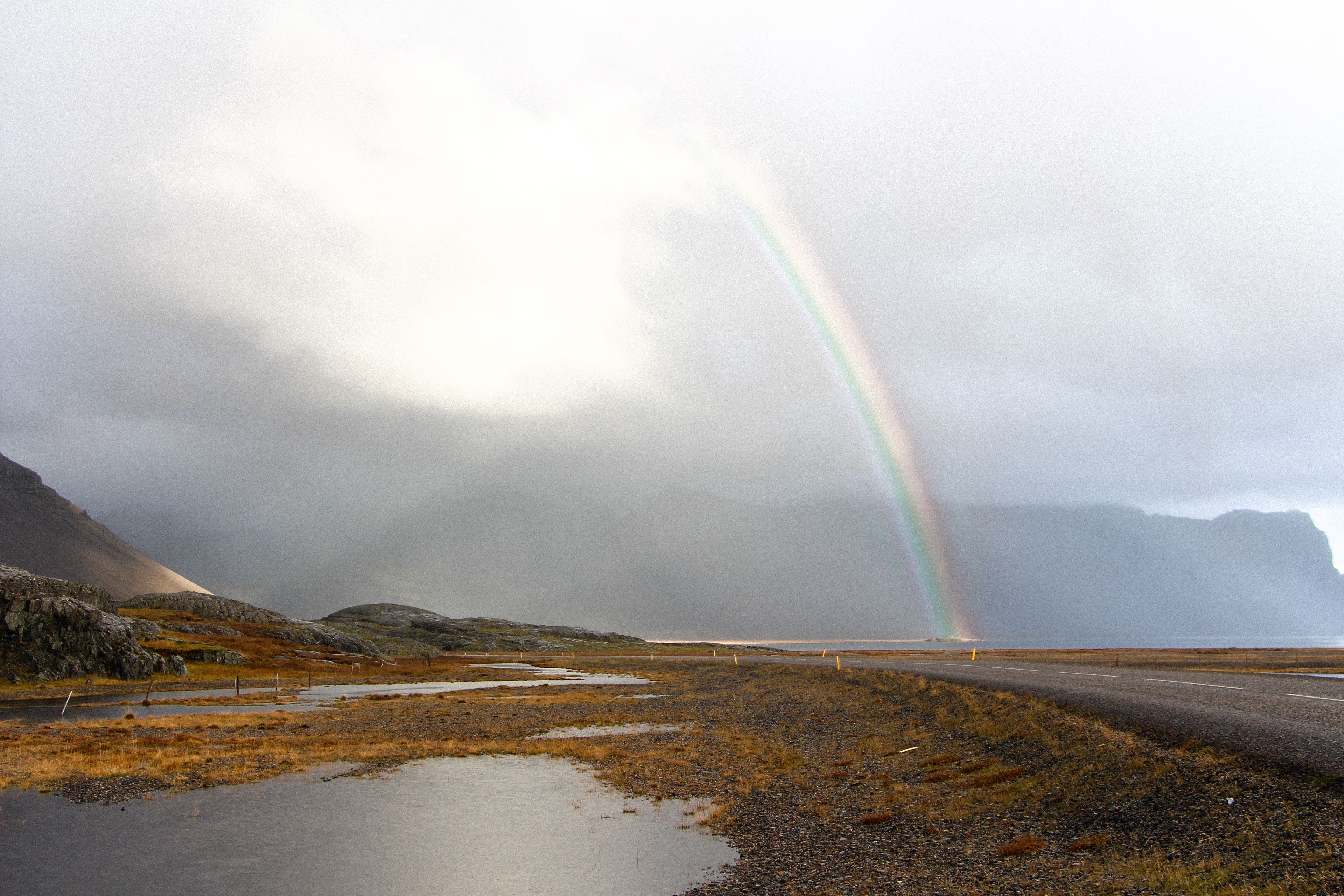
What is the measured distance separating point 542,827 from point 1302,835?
19780mm

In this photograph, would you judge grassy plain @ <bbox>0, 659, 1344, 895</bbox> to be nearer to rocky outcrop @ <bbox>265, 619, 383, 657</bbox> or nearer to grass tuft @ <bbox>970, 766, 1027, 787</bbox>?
grass tuft @ <bbox>970, 766, 1027, 787</bbox>

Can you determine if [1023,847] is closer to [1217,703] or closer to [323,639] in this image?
[1217,703]

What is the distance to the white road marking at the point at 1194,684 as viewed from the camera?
35.1m

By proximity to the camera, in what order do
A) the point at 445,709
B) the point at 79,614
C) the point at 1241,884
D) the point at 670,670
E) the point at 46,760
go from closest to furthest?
1. the point at 1241,884
2. the point at 46,760
3. the point at 445,709
4. the point at 79,614
5. the point at 670,670

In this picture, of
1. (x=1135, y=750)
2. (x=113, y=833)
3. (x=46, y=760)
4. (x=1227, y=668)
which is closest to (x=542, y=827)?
(x=113, y=833)

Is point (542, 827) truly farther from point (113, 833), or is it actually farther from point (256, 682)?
point (256, 682)

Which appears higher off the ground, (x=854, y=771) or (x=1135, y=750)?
(x=1135, y=750)

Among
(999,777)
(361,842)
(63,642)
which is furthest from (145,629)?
(999,777)

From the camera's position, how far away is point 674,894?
18.2 m

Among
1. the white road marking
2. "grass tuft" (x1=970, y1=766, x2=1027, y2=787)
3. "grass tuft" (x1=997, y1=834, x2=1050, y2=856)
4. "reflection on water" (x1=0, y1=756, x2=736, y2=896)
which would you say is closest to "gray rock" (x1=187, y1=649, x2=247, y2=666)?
"reflection on water" (x1=0, y1=756, x2=736, y2=896)

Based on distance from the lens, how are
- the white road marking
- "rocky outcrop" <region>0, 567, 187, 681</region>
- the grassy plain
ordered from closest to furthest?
the grassy plain < the white road marking < "rocky outcrop" <region>0, 567, 187, 681</region>

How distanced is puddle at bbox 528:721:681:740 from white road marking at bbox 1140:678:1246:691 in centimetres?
2692

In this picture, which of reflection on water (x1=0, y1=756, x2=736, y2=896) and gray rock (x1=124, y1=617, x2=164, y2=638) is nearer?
reflection on water (x1=0, y1=756, x2=736, y2=896)

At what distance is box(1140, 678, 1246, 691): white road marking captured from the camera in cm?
3509
